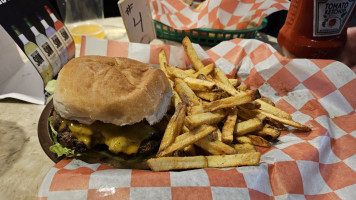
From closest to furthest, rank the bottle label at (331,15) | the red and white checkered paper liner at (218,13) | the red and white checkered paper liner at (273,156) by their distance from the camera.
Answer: the red and white checkered paper liner at (273,156)
the bottle label at (331,15)
the red and white checkered paper liner at (218,13)

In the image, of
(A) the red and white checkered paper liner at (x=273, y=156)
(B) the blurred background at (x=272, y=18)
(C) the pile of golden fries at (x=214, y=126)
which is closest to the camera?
(A) the red and white checkered paper liner at (x=273, y=156)

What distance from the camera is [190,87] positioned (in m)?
1.91

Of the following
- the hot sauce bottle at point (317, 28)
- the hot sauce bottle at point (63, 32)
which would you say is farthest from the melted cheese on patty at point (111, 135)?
the hot sauce bottle at point (317, 28)

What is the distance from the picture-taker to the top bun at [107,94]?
1.47 m

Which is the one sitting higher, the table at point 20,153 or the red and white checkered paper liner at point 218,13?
the red and white checkered paper liner at point 218,13

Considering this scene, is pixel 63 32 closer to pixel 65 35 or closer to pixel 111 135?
pixel 65 35

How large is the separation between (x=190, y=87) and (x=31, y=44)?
1350 millimetres

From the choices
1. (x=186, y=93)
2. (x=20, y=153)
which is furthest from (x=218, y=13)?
(x=20, y=153)

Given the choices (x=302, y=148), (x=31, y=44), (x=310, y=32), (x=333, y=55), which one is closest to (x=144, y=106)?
(x=302, y=148)

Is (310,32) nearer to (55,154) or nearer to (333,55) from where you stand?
(333,55)

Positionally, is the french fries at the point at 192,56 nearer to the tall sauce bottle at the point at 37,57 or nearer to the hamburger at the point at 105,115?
the hamburger at the point at 105,115

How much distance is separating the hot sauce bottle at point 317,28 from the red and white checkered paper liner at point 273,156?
15.5 inches

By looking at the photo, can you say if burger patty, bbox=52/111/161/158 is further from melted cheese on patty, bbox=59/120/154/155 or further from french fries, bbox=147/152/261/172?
french fries, bbox=147/152/261/172

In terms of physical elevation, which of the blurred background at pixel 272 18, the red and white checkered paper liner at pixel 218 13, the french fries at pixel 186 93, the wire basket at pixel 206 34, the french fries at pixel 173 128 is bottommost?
the blurred background at pixel 272 18
